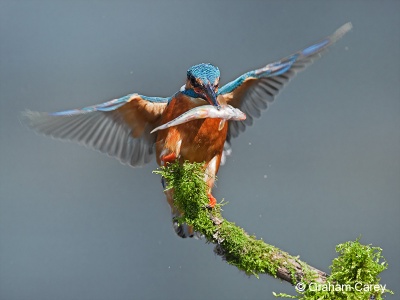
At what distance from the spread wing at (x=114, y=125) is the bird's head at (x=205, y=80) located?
0.31 metres

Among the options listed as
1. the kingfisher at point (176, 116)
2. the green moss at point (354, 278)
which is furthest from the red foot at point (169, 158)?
the green moss at point (354, 278)

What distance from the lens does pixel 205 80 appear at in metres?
2.24

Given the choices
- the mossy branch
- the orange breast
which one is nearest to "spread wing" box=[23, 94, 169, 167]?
the orange breast

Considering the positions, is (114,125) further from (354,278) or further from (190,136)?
(354,278)

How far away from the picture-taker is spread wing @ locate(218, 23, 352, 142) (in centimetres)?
254

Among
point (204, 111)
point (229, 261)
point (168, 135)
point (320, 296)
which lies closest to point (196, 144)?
point (168, 135)

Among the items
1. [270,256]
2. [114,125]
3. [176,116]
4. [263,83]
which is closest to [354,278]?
[270,256]

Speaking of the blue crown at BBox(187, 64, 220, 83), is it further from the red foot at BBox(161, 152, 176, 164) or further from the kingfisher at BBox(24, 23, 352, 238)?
the red foot at BBox(161, 152, 176, 164)

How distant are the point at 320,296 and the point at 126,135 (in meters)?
1.10

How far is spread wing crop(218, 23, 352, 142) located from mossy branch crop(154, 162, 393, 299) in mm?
454

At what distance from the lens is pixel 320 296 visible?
184cm

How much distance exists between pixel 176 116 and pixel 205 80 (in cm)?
23

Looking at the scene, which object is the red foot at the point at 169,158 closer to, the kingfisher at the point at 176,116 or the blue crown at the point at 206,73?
the kingfisher at the point at 176,116

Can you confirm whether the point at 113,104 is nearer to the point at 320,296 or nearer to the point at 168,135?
the point at 168,135
